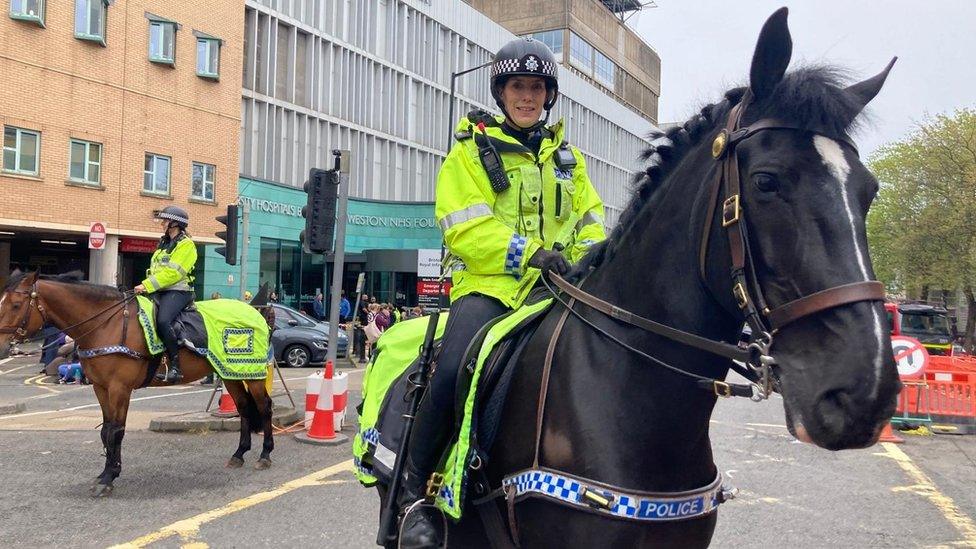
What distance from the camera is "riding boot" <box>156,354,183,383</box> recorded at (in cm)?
805

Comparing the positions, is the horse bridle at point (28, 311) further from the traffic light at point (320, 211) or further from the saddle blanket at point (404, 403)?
the saddle blanket at point (404, 403)

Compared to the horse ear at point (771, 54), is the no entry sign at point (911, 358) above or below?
below

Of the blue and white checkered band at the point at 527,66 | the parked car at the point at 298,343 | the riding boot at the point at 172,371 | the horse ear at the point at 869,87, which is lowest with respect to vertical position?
the parked car at the point at 298,343

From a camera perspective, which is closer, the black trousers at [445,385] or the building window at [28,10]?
the black trousers at [445,385]

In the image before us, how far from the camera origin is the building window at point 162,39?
2527cm

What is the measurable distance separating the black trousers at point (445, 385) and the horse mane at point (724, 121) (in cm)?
42

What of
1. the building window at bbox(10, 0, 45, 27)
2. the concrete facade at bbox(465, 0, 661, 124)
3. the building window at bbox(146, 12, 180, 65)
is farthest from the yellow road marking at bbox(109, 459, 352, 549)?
the concrete facade at bbox(465, 0, 661, 124)

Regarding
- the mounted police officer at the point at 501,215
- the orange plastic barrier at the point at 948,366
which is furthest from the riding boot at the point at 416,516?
the orange plastic barrier at the point at 948,366

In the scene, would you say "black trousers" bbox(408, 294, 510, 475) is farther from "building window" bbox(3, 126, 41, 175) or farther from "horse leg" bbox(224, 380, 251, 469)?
"building window" bbox(3, 126, 41, 175)

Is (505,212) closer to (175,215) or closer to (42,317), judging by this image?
(175,215)

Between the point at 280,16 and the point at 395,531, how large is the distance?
32.4 metres

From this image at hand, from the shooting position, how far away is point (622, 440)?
227 centimetres

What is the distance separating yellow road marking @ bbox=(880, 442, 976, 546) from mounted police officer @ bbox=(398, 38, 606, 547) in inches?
187

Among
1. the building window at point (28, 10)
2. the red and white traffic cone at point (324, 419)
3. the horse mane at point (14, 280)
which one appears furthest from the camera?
the building window at point (28, 10)
